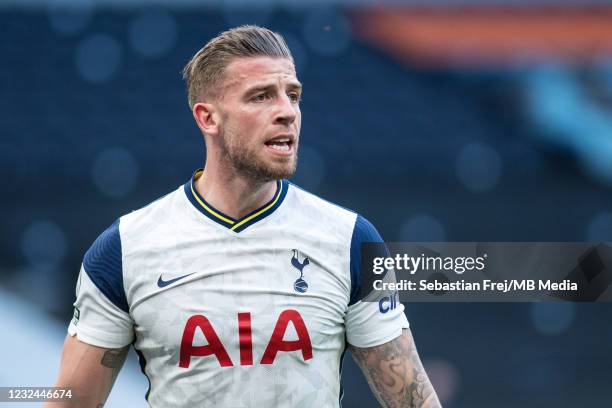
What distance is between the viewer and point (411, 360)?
10.7ft

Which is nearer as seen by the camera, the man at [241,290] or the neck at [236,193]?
the man at [241,290]

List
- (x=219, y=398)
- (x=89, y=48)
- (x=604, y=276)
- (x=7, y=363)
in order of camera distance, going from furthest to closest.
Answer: (x=89, y=48) < (x=7, y=363) < (x=604, y=276) < (x=219, y=398)

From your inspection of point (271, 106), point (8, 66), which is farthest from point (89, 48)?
point (271, 106)

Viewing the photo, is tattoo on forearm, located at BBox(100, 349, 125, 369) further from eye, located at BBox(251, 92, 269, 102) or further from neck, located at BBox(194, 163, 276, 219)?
eye, located at BBox(251, 92, 269, 102)

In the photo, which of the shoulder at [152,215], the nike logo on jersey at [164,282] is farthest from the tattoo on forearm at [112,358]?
the shoulder at [152,215]

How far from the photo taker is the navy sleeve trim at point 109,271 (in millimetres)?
3221

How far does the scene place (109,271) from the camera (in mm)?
3227

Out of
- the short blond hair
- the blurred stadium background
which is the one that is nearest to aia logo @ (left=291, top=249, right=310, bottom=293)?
the short blond hair

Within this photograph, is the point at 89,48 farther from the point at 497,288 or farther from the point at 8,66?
the point at 497,288

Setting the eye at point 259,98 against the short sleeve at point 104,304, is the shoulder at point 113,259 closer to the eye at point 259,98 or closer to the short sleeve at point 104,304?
the short sleeve at point 104,304

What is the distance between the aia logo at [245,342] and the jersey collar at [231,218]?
1.10 ft

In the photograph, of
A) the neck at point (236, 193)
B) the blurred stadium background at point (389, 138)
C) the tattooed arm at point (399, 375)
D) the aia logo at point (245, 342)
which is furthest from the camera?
the blurred stadium background at point (389, 138)

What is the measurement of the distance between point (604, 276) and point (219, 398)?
245 centimetres

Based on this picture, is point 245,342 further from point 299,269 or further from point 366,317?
point 366,317
